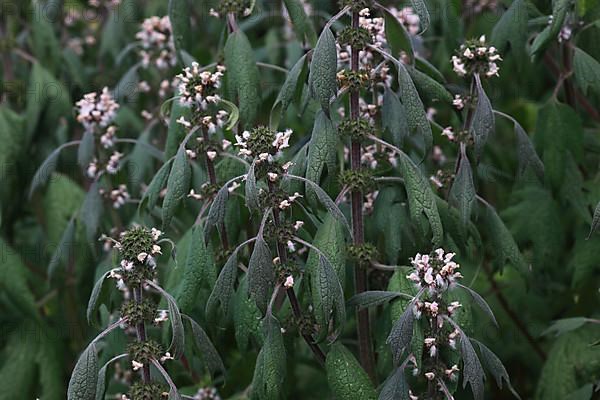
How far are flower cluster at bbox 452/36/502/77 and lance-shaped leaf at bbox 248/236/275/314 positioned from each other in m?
0.82

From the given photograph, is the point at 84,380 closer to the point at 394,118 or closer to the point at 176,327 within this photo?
the point at 176,327

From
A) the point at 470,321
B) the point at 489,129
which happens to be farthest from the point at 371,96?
the point at 470,321

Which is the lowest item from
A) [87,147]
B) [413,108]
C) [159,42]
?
[87,147]

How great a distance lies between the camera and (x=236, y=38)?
294 centimetres

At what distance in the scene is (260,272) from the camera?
220 cm

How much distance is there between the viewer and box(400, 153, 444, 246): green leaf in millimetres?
2414

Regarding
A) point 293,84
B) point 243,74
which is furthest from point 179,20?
point 293,84

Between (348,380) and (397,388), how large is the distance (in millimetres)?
181

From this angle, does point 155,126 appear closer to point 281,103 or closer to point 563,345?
point 281,103

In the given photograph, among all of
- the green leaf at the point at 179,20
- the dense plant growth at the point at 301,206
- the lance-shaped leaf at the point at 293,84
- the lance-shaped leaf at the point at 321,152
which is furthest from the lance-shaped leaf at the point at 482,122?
the green leaf at the point at 179,20

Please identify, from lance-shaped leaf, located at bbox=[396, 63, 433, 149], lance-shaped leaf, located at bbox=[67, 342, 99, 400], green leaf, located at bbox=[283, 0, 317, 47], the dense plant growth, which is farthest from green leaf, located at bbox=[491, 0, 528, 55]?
lance-shaped leaf, located at bbox=[67, 342, 99, 400]

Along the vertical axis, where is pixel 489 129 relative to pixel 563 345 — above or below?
above

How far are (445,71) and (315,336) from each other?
1831 millimetres

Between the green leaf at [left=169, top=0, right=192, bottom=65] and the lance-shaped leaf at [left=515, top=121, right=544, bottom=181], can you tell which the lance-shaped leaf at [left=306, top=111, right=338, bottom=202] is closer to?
the lance-shaped leaf at [left=515, top=121, right=544, bottom=181]
